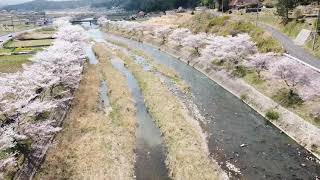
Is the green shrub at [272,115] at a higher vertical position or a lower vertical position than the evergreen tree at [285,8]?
lower

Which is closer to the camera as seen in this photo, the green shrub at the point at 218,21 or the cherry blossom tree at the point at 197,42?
the cherry blossom tree at the point at 197,42

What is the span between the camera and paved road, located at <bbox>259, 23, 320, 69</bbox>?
38594 mm

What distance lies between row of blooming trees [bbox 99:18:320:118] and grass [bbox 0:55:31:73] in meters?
28.9

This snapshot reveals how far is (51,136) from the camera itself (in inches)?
1085

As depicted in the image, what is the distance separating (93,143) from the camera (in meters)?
27.2

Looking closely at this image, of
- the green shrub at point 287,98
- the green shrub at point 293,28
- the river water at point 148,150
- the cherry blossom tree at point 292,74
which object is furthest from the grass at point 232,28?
the river water at point 148,150

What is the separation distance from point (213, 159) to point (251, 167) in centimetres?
282

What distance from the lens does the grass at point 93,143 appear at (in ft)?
76.2

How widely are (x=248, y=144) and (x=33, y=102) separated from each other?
17.5m

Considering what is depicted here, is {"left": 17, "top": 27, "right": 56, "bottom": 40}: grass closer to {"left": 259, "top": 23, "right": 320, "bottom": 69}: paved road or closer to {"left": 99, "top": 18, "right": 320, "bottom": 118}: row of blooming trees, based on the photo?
{"left": 99, "top": 18, "right": 320, "bottom": 118}: row of blooming trees

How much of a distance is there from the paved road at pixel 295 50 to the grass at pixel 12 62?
1559 inches

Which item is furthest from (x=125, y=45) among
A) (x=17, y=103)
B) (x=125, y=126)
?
(x=17, y=103)

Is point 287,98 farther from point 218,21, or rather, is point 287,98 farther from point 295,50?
point 218,21

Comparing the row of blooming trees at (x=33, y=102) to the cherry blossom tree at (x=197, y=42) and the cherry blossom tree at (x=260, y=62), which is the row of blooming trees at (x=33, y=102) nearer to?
the cherry blossom tree at (x=197, y=42)
